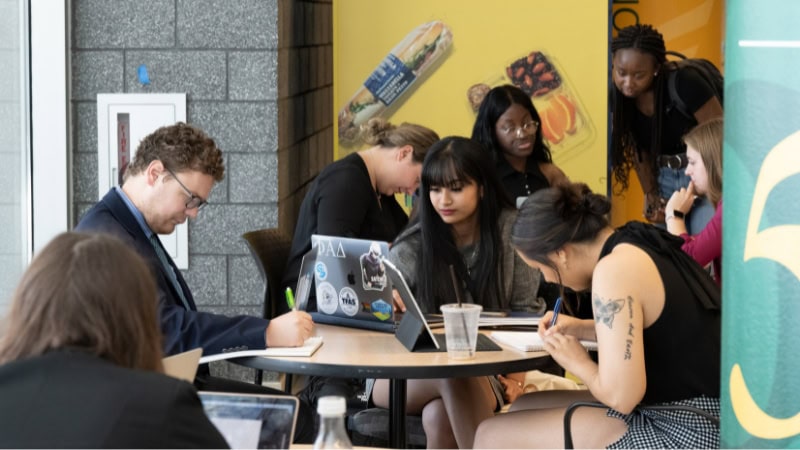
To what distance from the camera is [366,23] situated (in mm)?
6098

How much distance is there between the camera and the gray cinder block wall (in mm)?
4840

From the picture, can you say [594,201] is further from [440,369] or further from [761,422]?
[761,422]

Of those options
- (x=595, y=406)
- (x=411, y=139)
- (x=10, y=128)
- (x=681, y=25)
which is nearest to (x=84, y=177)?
(x=10, y=128)

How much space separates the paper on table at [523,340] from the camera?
128 inches

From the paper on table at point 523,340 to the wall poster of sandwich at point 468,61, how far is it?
2.82 metres

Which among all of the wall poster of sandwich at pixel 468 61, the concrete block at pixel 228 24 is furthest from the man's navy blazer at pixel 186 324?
the wall poster of sandwich at pixel 468 61

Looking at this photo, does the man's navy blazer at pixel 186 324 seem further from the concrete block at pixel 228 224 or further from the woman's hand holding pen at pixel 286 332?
the concrete block at pixel 228 224

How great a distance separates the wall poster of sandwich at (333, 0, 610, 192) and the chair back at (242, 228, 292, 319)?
68.7 inches

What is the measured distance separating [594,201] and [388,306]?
724mm

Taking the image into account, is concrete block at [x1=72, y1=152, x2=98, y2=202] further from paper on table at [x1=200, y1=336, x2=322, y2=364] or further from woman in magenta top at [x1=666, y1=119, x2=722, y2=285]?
woman in magenta top at [x1=666, y1=119, x2=722, y2=285]

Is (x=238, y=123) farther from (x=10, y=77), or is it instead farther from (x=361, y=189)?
(x=10, y=77)

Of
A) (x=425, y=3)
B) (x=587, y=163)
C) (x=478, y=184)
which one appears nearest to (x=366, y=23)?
(x=425, y=3)

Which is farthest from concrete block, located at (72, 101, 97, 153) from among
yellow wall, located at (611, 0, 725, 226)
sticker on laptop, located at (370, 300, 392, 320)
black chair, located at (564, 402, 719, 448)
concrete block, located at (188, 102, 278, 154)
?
yellow wall, located at (611, 0, 725, 226)

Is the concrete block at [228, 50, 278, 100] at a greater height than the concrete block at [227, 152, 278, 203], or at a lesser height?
greater
